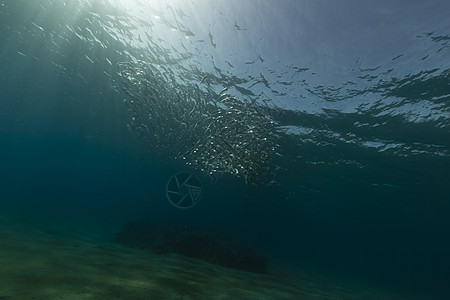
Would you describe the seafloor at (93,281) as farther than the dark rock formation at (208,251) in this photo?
No

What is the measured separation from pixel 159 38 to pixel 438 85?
569 inches

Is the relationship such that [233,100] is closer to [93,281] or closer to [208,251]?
[208,251]

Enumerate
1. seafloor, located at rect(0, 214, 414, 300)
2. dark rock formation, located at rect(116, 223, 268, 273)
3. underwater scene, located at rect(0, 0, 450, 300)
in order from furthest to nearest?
dark rock formation, located at rect(116, 223, 268, 273) → underwater scene, located at rect(0, 0, 450, 300) → seafloor, located at rect(0, 214, 414, 300)

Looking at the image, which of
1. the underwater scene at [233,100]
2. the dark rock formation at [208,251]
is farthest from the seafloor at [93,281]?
the dark rock formation at [208,251]

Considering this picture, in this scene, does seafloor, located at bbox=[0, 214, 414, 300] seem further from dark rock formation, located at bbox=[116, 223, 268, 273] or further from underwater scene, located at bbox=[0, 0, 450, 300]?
dark rock formation, located at bbox=[116, 223, 268, 273]

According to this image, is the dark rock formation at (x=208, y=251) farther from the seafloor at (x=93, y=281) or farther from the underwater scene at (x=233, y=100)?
the seafloor at (x=93, y=281)

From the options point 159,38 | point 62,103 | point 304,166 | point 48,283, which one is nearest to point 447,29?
point 159,38

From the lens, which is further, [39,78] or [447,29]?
[39,78]

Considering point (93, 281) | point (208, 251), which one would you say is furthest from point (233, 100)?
point (93, 281)

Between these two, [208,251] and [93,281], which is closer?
[93,281]

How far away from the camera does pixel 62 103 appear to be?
110 ft

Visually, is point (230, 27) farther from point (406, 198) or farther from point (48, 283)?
point (406, 198)

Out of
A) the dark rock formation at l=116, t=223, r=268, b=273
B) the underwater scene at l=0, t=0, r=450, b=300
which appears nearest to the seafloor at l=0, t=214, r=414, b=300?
the underwater scene at l=0, t=0, r=450, b=300

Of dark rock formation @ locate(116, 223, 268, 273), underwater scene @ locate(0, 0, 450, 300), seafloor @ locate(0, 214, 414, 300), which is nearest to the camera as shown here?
seafloor @ locate(0, 214, 414, 300)
